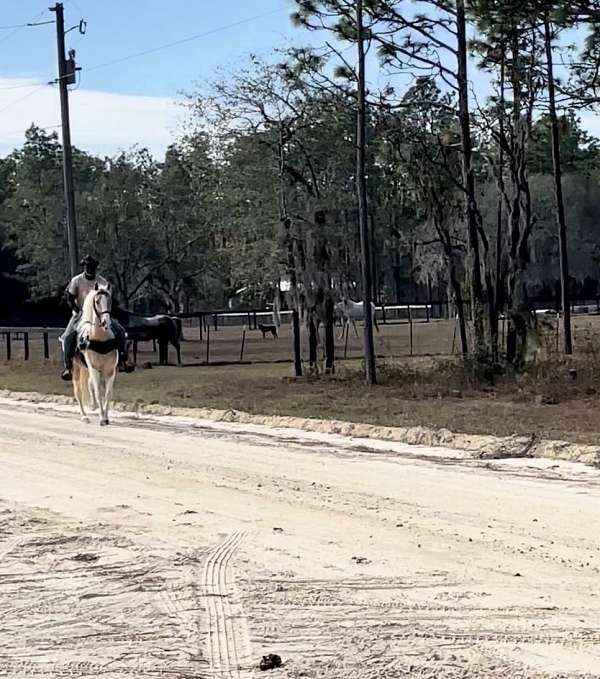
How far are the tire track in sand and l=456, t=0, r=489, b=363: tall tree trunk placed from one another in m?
16.2

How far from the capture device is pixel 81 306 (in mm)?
19891

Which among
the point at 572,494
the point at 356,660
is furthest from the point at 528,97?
the point at 356,660

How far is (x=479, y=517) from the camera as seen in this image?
978cm

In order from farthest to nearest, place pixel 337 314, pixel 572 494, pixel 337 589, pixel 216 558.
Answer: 1. pixel 337 314
2. pixel 572 494
3. pixel 216 558
4. pixel 337 589

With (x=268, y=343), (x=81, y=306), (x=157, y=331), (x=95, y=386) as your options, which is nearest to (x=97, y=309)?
(x=81, y=306)

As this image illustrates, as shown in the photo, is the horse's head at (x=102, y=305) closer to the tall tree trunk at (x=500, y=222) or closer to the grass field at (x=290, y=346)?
the tall tree trunk at (x=500, y=222)

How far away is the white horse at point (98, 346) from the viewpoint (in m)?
18.8

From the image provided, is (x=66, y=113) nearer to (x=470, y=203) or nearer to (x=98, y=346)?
(x=470, y=203)

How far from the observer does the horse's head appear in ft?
61.4

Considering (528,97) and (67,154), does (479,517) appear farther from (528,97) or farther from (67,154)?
(67,154)

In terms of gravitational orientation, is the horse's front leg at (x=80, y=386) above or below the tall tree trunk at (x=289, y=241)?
below

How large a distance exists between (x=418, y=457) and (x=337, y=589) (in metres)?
6.79

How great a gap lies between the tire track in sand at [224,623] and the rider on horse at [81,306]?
11128mm

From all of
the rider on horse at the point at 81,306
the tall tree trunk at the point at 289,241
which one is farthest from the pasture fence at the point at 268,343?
the rider on horse at the point at 81,306
